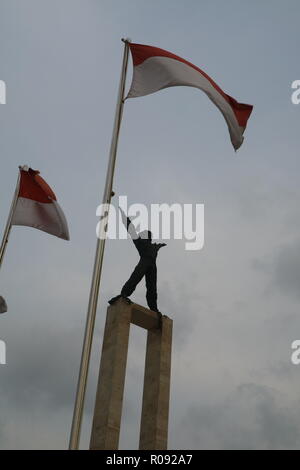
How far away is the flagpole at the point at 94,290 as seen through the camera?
985 cm

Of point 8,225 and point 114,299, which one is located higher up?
point 8,225

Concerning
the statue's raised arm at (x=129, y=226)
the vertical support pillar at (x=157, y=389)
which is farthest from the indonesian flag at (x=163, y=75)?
the vertical support pillar at (x=157, y=389)

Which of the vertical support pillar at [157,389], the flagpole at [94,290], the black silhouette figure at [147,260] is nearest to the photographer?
the flagpole at [94,290]

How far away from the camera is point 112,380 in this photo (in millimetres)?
12703

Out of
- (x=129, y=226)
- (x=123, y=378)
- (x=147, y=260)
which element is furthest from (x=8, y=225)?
(x=123, y=378)

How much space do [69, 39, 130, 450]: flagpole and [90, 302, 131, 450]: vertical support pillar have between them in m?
2.51

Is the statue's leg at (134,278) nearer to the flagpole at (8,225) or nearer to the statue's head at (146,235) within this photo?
the statue's head at (146,235)

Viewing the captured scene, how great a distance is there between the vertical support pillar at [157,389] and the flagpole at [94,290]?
384 centimetres

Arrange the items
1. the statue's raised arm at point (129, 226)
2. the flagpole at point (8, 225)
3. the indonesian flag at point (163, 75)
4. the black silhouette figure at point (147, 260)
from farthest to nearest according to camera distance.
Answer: the flagpole at point (8, 225) < the statue's raised arm at point (129, 226) < the black silhouette figure at point (147, 260) < the indonesian flag at point (163, 75)

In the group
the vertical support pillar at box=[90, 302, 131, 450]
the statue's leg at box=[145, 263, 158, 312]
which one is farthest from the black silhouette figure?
the vertical support pillar at box=[90, 302, 131, 450]

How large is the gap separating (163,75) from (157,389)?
805cm

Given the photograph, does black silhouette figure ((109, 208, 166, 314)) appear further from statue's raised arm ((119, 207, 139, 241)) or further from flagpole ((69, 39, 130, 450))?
flagpole ((69, 39, 130, 450))

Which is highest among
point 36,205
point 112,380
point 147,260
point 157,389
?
point 36,205

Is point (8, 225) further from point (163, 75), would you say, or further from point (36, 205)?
point (163, 75)
